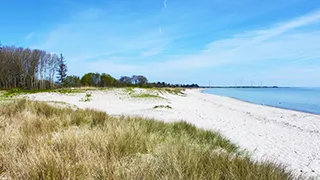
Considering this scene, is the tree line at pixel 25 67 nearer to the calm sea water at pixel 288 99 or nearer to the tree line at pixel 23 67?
the tree line at pixel 23 67

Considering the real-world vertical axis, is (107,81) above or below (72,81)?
above

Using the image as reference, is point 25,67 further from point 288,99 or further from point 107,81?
point 288,99

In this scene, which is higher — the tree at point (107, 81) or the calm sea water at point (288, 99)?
the tree at point (107, 81)

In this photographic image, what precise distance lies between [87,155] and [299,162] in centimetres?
553

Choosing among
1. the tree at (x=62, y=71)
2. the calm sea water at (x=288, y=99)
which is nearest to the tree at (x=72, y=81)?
the tree at (x=62, y=71)

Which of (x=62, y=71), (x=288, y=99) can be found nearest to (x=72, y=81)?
(x=62, y=71)

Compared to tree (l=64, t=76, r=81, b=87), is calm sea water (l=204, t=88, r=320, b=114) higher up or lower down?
lower down

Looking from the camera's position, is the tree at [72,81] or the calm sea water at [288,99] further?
the tree at [72,81]

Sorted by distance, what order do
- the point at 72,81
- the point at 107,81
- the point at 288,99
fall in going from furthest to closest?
1. the point at 107,81
2. the point at 72,81
3. the point at 288,99

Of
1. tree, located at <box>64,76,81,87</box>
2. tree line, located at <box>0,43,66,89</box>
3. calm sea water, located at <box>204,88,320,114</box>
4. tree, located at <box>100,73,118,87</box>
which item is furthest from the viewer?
tree, located at <box>100,73,118,87</box>

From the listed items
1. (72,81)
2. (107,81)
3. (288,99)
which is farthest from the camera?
(107,81)

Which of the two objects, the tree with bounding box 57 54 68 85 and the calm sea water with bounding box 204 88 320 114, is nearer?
the calm sea water with bounding box 204 88 320 114

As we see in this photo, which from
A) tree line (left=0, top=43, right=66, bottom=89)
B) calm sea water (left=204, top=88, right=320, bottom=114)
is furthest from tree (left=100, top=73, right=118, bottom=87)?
calm sea water (left=204, top=88, right=320, bottom=114)

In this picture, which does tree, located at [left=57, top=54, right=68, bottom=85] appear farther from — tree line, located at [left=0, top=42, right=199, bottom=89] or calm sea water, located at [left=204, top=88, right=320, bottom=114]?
calm sea water, located at [left=204, top=88, right=320, bottom=114]
